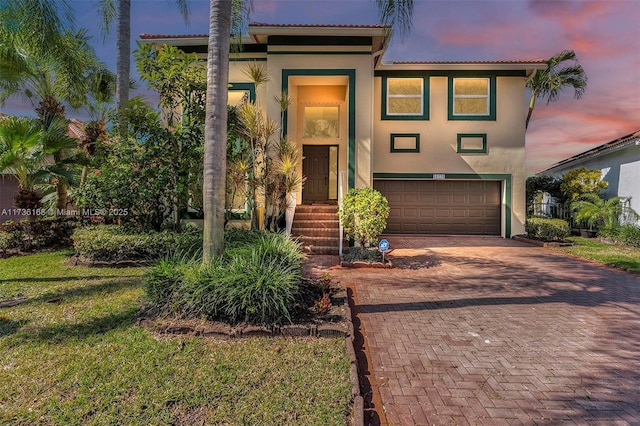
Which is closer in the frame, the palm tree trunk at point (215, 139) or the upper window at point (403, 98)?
the palm tree trunk at point (215, 139)

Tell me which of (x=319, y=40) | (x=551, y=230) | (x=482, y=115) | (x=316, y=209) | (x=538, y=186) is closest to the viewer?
(x=319, y=40)

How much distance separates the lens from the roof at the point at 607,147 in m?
12.5

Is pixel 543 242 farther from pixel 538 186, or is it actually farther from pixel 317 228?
pixel 317 228

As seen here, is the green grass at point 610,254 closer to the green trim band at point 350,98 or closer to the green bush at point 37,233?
the green trim band at point 350,98

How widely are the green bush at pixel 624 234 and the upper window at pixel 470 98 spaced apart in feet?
20.8

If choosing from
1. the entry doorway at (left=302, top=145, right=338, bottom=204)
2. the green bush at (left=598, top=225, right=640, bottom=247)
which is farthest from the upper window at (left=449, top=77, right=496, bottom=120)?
the green bush at (left=598, top=225, right=640, bottom=247)

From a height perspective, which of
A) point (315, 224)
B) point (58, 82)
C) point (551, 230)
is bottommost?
point (551, 230)

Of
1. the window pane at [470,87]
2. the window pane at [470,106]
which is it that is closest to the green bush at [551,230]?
the window pane at [470,106]

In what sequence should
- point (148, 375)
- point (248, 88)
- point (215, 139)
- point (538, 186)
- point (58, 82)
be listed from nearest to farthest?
point (148, 375) → point (215, 139) → point (58, 82) → point (248, 88) → point (538, 186)

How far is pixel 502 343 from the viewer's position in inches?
148

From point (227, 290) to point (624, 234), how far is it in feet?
46.1

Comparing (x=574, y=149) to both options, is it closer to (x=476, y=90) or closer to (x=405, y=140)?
(x=476, y=90)

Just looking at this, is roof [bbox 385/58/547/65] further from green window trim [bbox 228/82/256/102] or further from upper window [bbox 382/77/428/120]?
green window trim [bbox 228/82/256/102]

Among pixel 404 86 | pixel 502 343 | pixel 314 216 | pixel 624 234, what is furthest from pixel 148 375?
pixel 624 234
